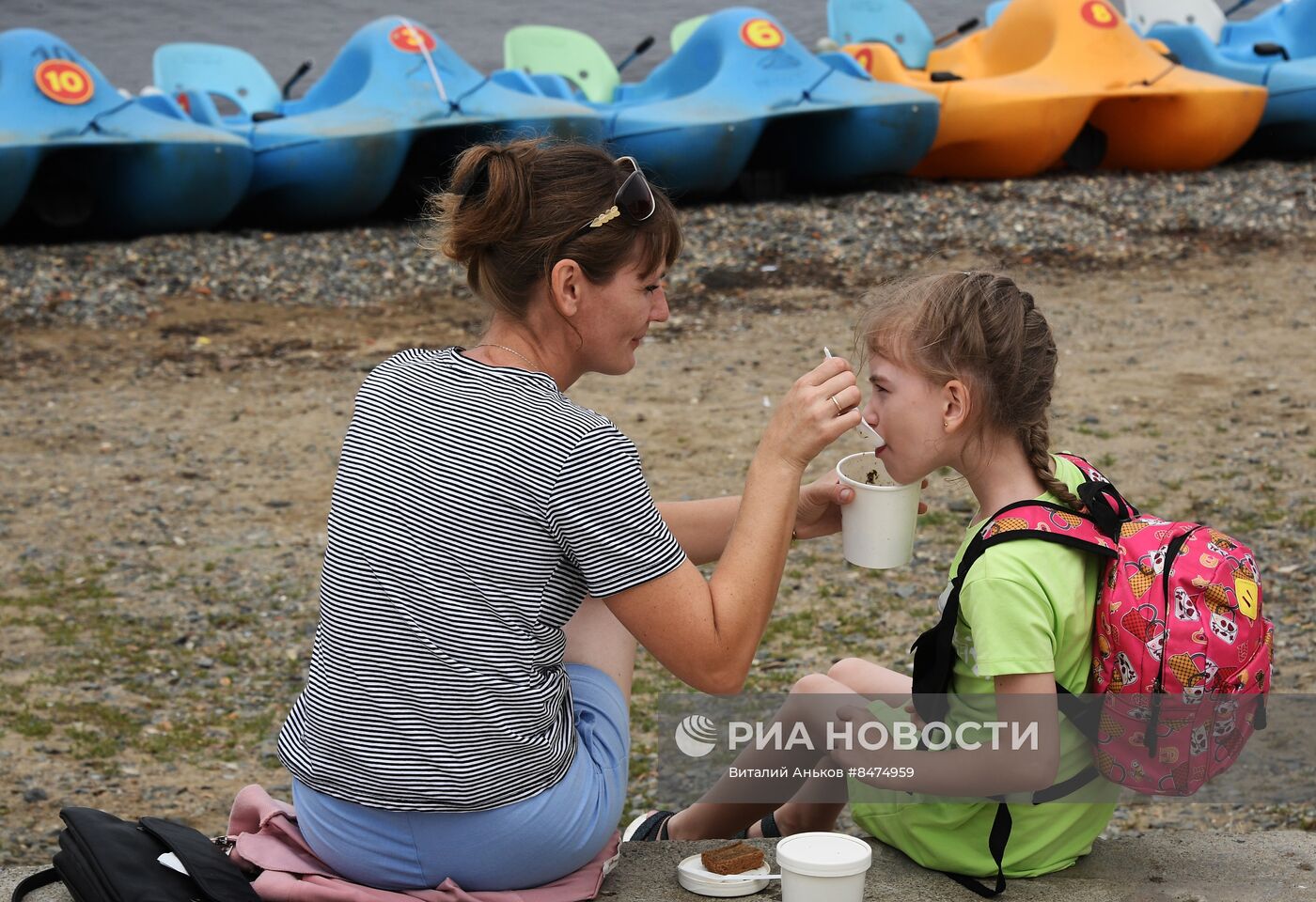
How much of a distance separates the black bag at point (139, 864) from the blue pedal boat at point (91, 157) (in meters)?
7.95

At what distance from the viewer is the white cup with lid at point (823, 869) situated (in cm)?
205

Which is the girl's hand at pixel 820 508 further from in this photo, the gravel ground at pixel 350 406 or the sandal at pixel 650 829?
the gravel ground at pixel 350 406

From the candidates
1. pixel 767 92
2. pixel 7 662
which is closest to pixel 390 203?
pixel 767 92

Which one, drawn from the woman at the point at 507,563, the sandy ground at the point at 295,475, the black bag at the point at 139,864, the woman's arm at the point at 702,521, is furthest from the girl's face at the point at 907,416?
the sandy ground at the point at 295,475

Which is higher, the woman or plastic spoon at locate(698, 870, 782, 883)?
the woman

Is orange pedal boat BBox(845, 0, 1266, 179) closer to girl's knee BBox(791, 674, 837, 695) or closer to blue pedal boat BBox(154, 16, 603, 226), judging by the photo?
blue pedal boat BBox(154, 16, 603, 226)

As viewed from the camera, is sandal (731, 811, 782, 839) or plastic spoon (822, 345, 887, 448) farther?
sandal (731, 811, 782, 839)

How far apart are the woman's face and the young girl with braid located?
0.35m

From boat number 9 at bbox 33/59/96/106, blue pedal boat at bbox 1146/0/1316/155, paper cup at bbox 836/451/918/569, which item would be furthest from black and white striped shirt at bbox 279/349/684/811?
blue pedal boat at bbox 1146/0/1316/155

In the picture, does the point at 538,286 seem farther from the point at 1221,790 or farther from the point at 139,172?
the point at 139,172

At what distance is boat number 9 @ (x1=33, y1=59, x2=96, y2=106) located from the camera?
9.32 m

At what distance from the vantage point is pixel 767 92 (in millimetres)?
10719

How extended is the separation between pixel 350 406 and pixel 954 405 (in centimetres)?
516

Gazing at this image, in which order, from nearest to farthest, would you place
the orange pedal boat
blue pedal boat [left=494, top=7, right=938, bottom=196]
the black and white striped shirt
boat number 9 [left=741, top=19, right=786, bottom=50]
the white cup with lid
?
1. the black and white striped shirt
2. the white cup with lid
3. blue pedal boat [left=494, top=7, right=938, bottom=196]
4. boat number 9 [left=741, top=19, right=786, bottom=50]
5. the orange pedal boat
